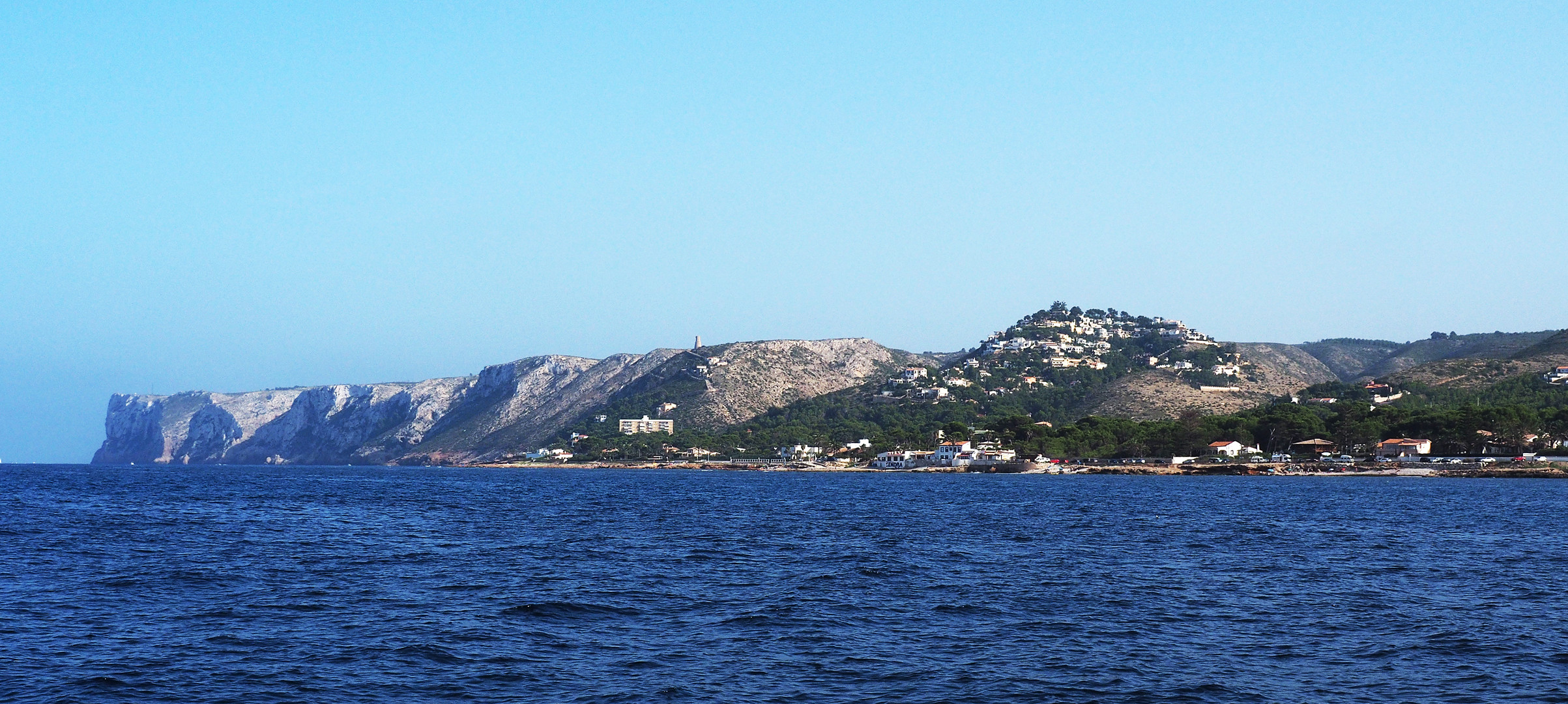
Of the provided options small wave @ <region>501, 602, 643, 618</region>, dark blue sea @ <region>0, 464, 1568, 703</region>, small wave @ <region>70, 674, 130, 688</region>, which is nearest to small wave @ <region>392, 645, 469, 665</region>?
dark blue sea @ <region>0, 464, 1568, 703</region>

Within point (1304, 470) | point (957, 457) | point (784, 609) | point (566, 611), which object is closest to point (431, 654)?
point (566, 611)

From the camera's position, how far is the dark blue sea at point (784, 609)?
22.4 m

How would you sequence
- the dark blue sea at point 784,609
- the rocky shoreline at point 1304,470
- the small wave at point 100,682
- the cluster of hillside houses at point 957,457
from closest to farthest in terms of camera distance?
1. the small wave at point 100,682
2. the dark blue sea at point 784,609
3. the rocky shoreline at point 1304,470
4. the cluster of hillside houses at point 957,457

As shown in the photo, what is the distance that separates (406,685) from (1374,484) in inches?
4376

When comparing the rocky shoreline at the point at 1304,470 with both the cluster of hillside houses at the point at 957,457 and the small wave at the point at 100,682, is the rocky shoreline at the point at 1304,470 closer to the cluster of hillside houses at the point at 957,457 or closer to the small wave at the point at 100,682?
the cluster of hillside houses at the point at 957,457

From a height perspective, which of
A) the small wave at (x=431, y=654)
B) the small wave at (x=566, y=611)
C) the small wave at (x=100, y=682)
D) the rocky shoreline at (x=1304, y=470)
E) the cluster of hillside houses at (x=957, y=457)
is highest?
the cluster of hillside houses at (x=957, y=457)

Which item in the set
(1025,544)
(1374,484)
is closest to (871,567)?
(1025,544)

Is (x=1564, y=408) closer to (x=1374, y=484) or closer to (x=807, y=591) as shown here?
(x=1374, y=484)

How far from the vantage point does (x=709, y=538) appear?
51.5m

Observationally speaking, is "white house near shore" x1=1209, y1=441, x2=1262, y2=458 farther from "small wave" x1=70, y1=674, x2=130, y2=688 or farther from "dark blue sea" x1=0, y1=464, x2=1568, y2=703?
"small wave" x1=70, y1=674, x2=130, y2=688

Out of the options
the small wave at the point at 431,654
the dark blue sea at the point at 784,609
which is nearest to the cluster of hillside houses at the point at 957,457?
the dark blue sea at the point at 784,609

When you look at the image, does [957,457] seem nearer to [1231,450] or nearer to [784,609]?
[1231,450]

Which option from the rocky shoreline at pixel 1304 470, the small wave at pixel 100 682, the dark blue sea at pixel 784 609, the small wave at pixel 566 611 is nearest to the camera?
the small wave at pixel 100 682

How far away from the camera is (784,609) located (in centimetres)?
3091
